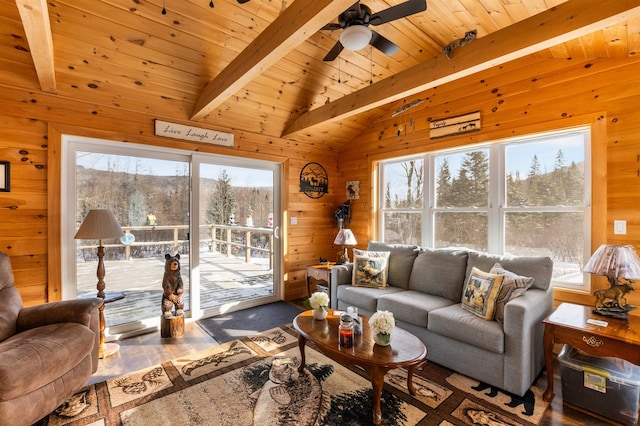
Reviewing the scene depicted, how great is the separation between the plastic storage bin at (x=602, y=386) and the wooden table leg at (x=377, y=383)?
1345 millimetres

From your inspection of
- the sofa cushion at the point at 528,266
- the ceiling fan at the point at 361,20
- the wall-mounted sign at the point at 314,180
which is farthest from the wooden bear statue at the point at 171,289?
the sofa cushion at the point at 528,266

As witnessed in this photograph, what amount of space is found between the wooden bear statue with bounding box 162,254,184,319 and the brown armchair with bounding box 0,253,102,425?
831 mm

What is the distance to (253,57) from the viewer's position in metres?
2.31

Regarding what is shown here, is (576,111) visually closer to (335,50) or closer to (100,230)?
(335,50)

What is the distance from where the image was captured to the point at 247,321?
3.60 m

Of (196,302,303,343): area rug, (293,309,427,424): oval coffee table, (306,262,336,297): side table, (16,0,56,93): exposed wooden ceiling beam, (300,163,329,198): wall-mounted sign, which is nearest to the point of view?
(16,0,56,93): exposed wooden ceiling beam

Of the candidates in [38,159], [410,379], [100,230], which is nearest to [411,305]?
[410,379]

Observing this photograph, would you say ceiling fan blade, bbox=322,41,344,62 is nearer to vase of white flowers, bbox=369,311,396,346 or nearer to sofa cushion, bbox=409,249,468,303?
vase of white flowers, bbox=369,311,396,346

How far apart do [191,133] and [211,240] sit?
1.30 metres

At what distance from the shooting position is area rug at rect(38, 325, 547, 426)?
1.91 metres

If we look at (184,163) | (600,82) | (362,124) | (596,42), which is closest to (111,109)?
(184,163)

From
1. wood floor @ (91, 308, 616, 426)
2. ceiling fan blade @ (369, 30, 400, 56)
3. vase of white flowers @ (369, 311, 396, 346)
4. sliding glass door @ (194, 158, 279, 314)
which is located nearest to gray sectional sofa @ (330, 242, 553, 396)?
wood floor @ (91, 308, 616, 426)

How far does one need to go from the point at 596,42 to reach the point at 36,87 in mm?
4702

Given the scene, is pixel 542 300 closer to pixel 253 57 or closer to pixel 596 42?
pixel 596 42
